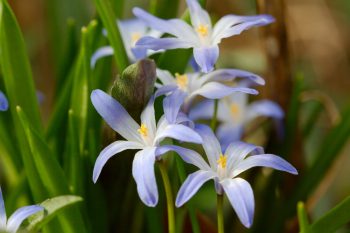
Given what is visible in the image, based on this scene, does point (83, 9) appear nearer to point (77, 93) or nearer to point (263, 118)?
point (263, 118)

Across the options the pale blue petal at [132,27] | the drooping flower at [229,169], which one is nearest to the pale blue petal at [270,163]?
the drooping flower at [229,169]

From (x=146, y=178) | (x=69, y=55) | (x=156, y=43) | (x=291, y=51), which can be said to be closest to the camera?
(x=146, y=178)

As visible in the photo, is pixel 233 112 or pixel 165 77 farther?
pixel 233 112

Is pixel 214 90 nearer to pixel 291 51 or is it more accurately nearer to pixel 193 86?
pixel 193 86

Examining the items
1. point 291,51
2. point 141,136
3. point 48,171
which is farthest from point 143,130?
point 291,51

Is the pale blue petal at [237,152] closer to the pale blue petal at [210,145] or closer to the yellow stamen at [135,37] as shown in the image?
the pale blue petal at [210,145]

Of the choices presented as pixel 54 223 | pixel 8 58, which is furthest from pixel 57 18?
pixel 54 223
